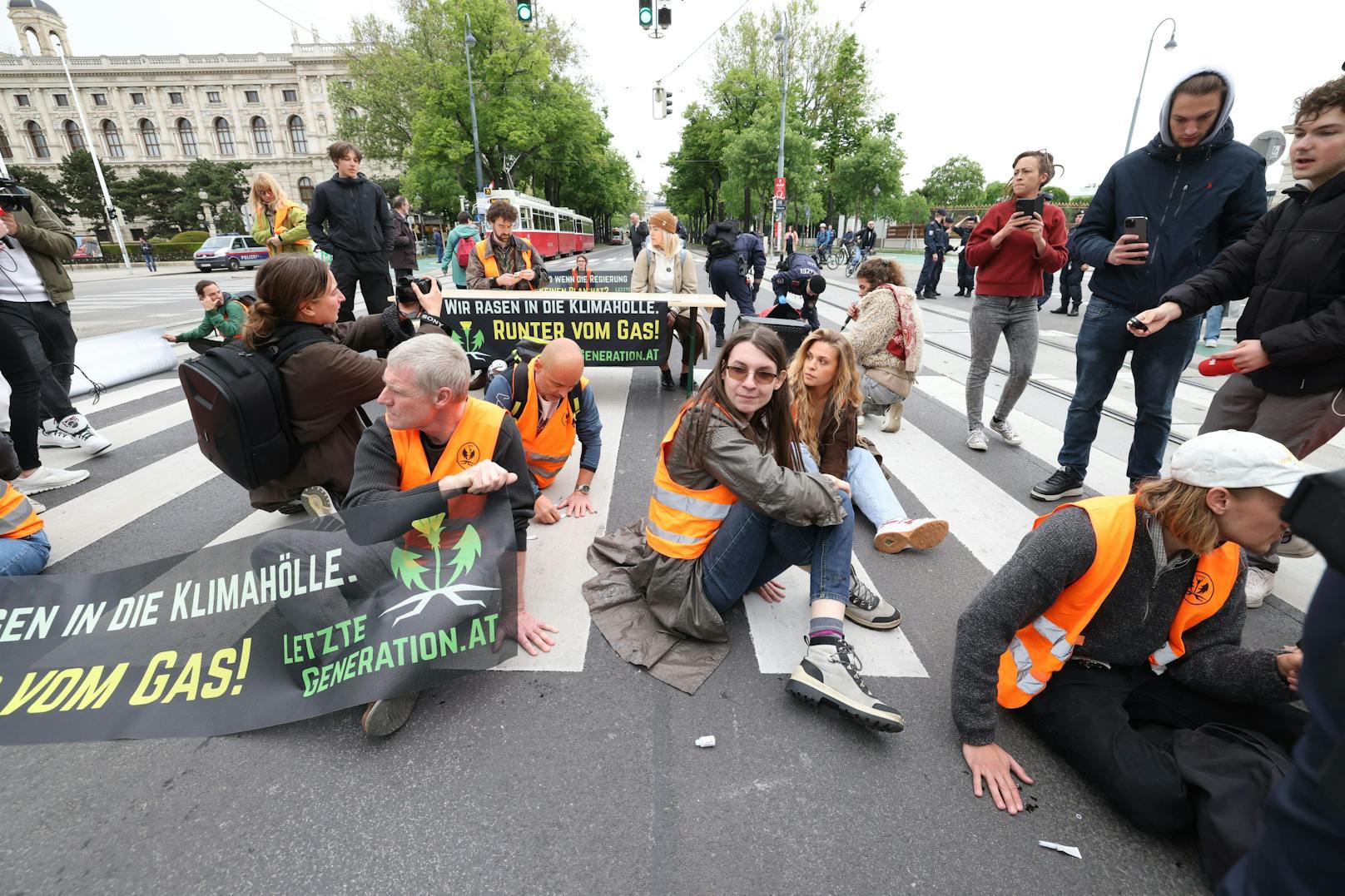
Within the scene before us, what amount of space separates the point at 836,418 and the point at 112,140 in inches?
3837

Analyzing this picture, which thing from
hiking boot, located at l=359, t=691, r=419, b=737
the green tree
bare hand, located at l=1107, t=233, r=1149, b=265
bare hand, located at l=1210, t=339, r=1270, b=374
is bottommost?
hiking boot, located at l=359, t=691, r=419, b=737

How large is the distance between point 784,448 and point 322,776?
1.97 metres

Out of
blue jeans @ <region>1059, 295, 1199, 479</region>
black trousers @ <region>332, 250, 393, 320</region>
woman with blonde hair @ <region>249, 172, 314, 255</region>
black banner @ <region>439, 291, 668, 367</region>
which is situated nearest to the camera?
blue jeans @ <region>1059, 295, 1199, 479</region>

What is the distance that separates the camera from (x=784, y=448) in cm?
250

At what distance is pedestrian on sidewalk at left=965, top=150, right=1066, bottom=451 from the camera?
169 inches

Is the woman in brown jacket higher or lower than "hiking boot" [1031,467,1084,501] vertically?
higher

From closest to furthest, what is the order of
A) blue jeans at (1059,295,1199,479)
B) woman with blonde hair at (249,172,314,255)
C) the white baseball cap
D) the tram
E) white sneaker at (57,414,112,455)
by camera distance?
Result: 1. the white baseball cap
2. blue jeans at (1059,295,1199,479)
3. white sneaker at (57,414,112,455)
4. woman with blonde hair at (249,172,314,255)
5. the tram

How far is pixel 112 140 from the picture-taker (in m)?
68.4

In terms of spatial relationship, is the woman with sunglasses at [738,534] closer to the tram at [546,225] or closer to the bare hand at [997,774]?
the bare hand at [997,774]

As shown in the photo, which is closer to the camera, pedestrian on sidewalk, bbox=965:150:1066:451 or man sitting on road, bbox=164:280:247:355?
pedestrian on sidewalk, bbox=965:150:1066:451

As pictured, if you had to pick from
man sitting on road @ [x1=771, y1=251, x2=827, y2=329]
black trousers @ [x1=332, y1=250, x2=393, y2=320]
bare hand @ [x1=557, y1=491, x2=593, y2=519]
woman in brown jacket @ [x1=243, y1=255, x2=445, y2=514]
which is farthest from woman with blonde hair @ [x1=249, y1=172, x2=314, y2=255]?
man sitting on road @ [x1=771, y1=251, x2=827, y2=329]

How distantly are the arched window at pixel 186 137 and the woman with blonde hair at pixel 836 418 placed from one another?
90603 millimetres

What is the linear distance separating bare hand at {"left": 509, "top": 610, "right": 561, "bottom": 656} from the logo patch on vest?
2.25 meters

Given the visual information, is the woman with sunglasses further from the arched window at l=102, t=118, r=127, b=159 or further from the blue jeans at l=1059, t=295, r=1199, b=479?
the arched window at l=102, t=118, r=127, b=159
